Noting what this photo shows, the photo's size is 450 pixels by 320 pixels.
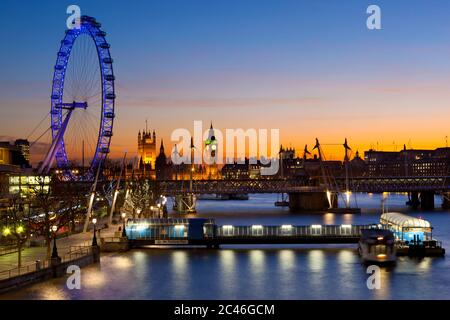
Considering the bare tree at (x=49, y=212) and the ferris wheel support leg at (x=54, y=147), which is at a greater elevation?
the ferris wheel support leg at (x=54, y=147)

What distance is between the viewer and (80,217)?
7106 cm

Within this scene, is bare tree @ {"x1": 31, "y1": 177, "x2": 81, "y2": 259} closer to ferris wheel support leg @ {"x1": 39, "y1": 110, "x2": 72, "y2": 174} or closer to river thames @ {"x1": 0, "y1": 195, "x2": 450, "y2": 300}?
river thames @ {"x1": 0, "y1": 195, "x2": 450, "y2": 300}

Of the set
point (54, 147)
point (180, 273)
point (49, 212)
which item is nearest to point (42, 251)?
point (180, 273)

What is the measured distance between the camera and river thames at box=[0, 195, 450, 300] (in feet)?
114

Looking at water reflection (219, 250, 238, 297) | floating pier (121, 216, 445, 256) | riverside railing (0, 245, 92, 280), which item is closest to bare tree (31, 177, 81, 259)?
riverside railing (0, 245, 92, 280)

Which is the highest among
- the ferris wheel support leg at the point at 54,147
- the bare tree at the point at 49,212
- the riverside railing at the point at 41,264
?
the ferris wheel support leg at the point at 54,147

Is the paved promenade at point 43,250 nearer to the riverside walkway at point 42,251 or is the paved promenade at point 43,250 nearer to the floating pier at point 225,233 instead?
the riverside walkway at point 42,251

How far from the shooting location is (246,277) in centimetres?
3994

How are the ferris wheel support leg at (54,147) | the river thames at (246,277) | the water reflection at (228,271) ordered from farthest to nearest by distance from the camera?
the ferris wheel support leg at (54,147), the water reflection at (228,271), the river thames at (246,277)

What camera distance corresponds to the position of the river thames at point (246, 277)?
114 feet

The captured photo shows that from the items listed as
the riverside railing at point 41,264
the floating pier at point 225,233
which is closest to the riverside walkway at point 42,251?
the riverside railing at point 41,264
